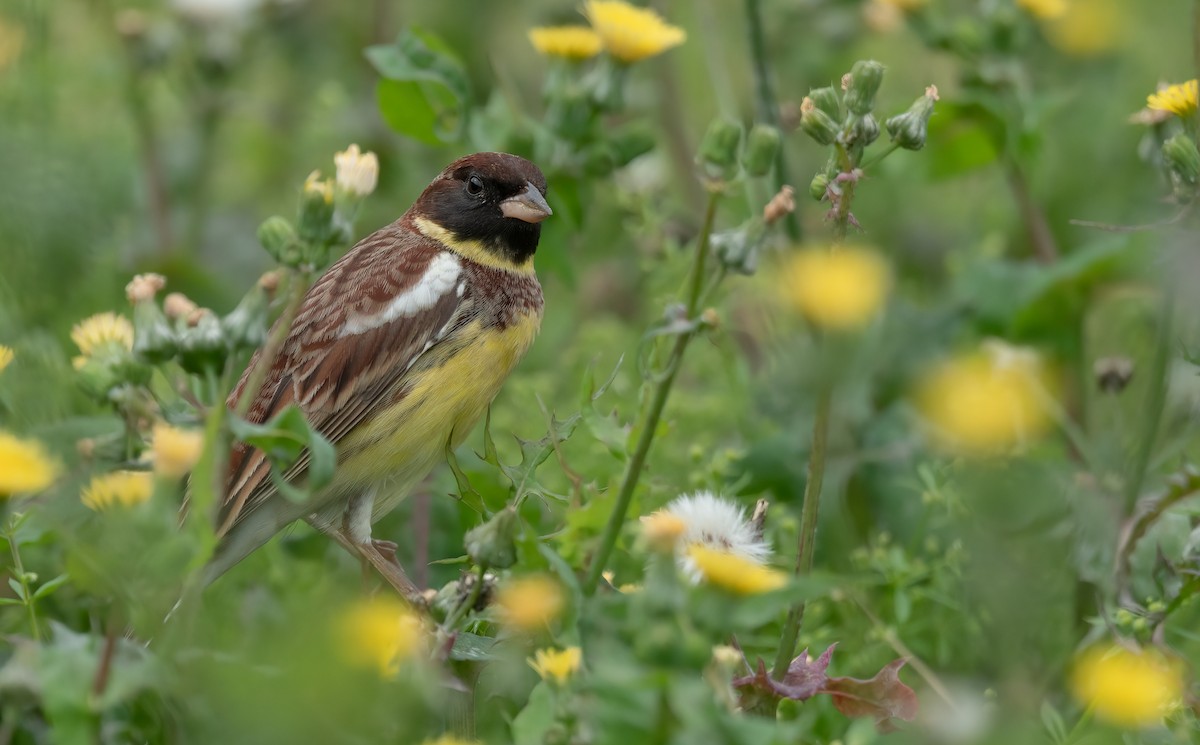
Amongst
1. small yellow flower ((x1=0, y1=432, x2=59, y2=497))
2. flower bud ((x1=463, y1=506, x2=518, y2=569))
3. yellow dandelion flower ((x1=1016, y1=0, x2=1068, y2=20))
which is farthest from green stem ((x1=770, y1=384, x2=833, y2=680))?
yellow dandelion flower ((x1=1016, y1=0, x2=1068, y2=20))

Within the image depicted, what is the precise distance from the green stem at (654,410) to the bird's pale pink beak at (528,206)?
129 cm

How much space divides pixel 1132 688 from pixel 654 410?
26.6 inches

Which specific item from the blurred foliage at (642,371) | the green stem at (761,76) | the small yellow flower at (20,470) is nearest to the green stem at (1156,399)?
the blurred foliage at (642,371)

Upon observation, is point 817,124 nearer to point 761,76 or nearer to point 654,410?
point 654,410

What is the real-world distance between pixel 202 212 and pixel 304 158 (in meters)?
0.38

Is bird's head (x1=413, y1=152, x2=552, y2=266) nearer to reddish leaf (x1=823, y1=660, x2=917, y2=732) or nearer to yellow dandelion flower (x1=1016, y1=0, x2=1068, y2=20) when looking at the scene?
yellow dandelion flower (x1=1016, y1=0, x2=1068, y2=20)

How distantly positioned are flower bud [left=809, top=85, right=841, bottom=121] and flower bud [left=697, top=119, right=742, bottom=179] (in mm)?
260

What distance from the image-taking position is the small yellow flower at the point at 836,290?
2109 mm

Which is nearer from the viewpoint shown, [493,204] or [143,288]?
[143,288]

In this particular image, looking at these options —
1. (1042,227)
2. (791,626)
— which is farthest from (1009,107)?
(791,626)

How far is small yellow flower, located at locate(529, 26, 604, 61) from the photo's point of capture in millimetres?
3521

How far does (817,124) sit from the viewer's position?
90.8 inches

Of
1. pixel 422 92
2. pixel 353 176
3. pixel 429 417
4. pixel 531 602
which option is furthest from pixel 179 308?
pixel 422 92

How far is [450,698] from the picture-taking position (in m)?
2.29
